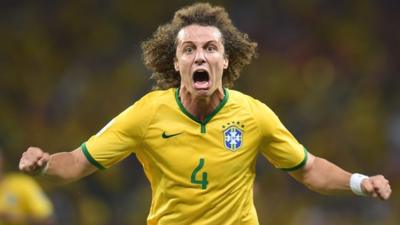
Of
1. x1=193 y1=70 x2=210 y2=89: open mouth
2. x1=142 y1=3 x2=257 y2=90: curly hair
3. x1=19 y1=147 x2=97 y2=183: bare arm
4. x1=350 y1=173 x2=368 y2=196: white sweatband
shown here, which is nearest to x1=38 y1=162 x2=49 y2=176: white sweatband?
x1=19 y1=147 x2=97 y2=183: bare arm

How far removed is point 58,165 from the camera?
4949 millimetres

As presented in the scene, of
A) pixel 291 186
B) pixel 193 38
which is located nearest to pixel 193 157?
pixel 193 38

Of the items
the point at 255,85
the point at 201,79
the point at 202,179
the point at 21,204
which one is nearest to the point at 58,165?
the point at 202,179

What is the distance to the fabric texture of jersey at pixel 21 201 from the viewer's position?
28.3 feet

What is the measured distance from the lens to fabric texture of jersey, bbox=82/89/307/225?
16.6ft

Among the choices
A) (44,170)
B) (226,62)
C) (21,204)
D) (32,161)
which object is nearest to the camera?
(32,161)

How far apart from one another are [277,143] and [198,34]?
68 centimetres

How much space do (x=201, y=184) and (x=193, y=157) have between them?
0.46 ft

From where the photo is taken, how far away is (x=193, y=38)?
5184 millimetres

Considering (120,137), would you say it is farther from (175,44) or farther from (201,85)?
(175,44)

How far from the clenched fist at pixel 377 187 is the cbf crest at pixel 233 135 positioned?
66 centimetres

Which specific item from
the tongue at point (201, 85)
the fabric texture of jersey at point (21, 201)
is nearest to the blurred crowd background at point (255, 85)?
the fabric texture of jersey at point (21, 201)

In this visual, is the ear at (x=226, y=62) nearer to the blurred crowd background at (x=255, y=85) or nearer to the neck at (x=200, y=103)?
the neck at (x=200, y=103)

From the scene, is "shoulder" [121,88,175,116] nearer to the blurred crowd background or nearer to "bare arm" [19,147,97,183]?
"bare arm" [19,147,97,183]
